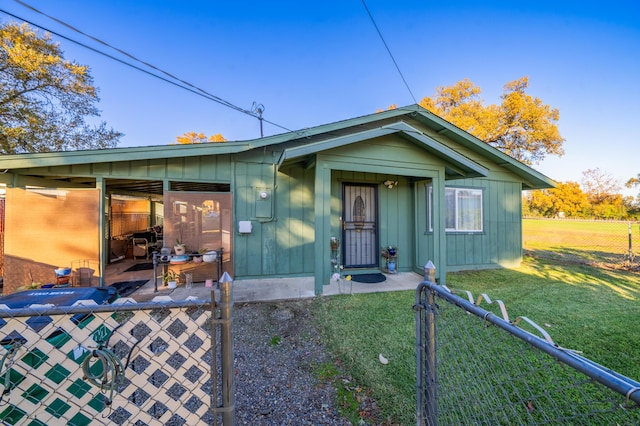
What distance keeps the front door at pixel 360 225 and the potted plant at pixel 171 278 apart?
12.3 feet

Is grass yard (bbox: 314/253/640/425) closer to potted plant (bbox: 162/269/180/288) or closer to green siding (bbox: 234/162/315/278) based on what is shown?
green siding (bbox: 234/162/315/278)

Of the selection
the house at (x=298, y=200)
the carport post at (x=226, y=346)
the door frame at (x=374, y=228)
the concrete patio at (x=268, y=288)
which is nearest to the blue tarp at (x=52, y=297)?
the carport post at (x=226, y=346)

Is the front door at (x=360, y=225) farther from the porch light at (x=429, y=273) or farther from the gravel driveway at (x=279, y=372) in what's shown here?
the porch light at (x=429, y=273)

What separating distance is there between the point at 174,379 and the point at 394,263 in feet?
18.6

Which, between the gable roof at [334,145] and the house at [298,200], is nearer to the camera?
the gable roof at [334,145]

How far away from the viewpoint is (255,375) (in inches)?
100

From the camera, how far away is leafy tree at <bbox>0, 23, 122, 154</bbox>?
10.1 metres

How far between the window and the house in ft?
0.11

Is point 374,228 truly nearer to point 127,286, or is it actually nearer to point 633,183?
point 127,286

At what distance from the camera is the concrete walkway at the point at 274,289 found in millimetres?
4652

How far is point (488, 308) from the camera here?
13.5 feet

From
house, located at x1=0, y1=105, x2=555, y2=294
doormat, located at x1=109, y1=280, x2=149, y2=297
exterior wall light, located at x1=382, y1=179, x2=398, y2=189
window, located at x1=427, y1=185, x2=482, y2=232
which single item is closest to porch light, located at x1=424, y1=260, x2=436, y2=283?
house, located at x1=0, y1=105, x2=555, y2=294

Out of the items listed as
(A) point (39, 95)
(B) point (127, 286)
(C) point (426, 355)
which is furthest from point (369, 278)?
(A) point (39, 95)

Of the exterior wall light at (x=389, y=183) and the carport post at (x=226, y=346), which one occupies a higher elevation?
the exterior wall light at (x=389, y=183)
